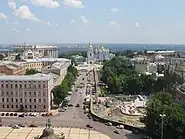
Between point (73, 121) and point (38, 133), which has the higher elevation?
point (38, 133)

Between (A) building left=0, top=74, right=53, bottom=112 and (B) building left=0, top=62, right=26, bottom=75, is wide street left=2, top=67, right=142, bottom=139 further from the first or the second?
(B) building left=0, top=62, right=26, bottom=75

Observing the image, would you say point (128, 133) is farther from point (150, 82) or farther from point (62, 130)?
point (150, 82)

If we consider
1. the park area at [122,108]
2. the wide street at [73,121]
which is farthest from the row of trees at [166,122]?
the park area at [122,108]

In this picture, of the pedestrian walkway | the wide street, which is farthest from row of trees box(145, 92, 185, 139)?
the pedestrian walkway

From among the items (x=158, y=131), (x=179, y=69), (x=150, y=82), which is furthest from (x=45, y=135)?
(x=179, y=69)

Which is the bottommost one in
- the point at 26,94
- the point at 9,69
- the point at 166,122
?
the point at 26,94

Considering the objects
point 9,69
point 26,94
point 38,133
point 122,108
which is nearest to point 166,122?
point 38,133

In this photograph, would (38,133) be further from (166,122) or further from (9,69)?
(9,69)
